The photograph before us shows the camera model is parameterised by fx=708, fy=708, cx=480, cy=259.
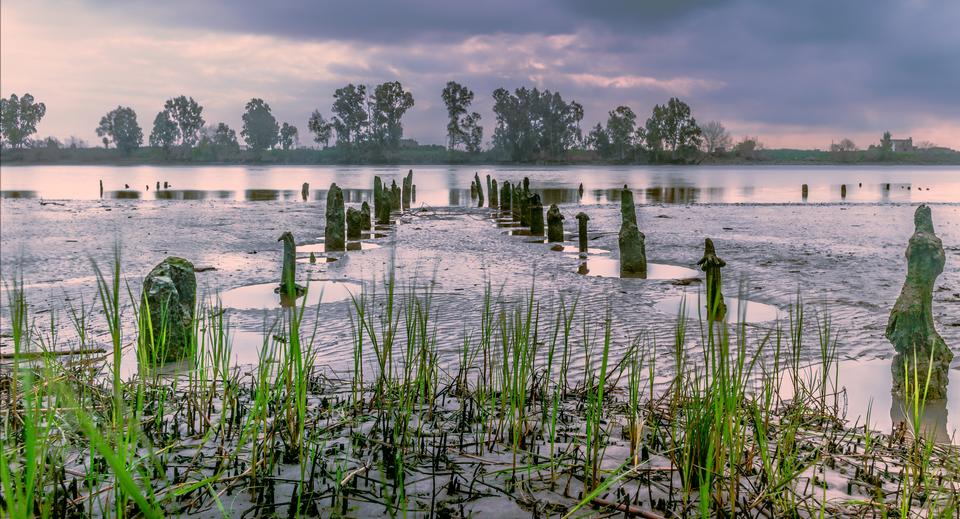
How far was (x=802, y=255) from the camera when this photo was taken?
15.5 meters

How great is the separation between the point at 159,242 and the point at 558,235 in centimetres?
1041

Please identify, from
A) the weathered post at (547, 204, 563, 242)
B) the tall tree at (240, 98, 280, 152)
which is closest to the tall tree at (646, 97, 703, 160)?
the tall tree at (240, 98, 280, 152)

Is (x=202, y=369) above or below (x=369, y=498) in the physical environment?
above

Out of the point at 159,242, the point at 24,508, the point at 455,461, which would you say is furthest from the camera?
the point at 159,242

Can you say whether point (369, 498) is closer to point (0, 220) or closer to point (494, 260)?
point (494, 260)

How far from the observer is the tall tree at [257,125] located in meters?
160

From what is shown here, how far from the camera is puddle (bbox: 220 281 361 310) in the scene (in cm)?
1023

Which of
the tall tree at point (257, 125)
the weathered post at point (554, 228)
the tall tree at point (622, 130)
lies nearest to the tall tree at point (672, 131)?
the tall tree at point (622, 130)

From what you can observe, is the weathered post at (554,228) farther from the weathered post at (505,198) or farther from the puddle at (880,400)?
the puddle at (880,400)

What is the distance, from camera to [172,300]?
6855 mm

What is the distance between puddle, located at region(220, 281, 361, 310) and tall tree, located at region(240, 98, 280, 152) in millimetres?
157905

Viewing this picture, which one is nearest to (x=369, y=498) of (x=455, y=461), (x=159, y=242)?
(x=455, y=461)

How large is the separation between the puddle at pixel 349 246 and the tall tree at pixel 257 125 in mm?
151430

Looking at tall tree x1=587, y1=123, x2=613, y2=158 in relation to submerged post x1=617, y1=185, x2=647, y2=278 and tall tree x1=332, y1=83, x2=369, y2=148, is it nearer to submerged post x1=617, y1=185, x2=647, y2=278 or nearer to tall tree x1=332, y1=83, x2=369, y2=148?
tall tree x1=332, y1=83, x2=369, y2=148
